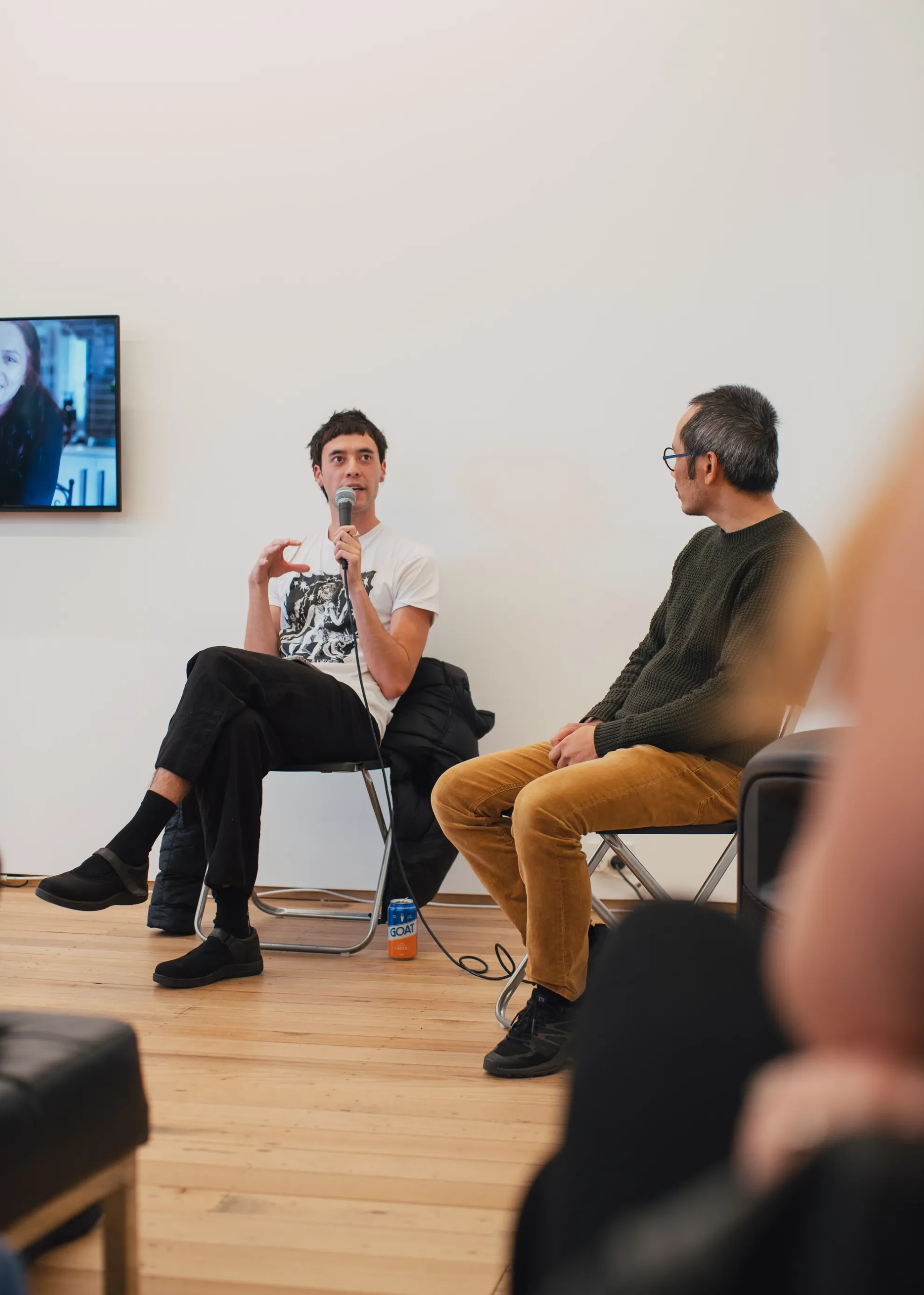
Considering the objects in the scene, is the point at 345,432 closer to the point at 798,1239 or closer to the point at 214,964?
the point at 214,964

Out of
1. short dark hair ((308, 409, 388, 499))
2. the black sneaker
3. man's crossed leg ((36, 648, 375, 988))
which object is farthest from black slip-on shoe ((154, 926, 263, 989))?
short dark hair ((308, 409, 388, 499))

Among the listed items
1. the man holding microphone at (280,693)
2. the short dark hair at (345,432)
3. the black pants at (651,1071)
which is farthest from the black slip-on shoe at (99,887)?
the black pants at (651,1071)

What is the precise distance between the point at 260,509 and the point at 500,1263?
9.08 feet

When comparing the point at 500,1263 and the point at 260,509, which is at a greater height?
the point at 260,509

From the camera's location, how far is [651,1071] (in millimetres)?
497

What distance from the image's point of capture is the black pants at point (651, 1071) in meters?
0.46

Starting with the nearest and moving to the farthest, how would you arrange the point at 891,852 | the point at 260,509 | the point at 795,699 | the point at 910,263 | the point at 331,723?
1. the point at 891,852
2. the point at 795,699
3. the point at 331,723
4. the point at 910,263
5. the point at 260,509

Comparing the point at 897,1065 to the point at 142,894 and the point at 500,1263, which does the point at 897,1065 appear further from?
the point at 142,894

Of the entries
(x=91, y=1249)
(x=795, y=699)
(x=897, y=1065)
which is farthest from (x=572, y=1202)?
(x=795, y=699)

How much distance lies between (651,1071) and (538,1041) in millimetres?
1651

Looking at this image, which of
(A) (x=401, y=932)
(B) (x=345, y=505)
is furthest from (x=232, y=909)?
(B) (x=345, y=505)

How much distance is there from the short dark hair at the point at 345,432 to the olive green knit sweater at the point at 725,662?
1327 millimetres

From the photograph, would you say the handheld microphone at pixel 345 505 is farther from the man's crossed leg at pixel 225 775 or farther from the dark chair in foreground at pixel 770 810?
the dark chair in foreground at pixel 770 810

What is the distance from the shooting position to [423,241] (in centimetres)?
362
